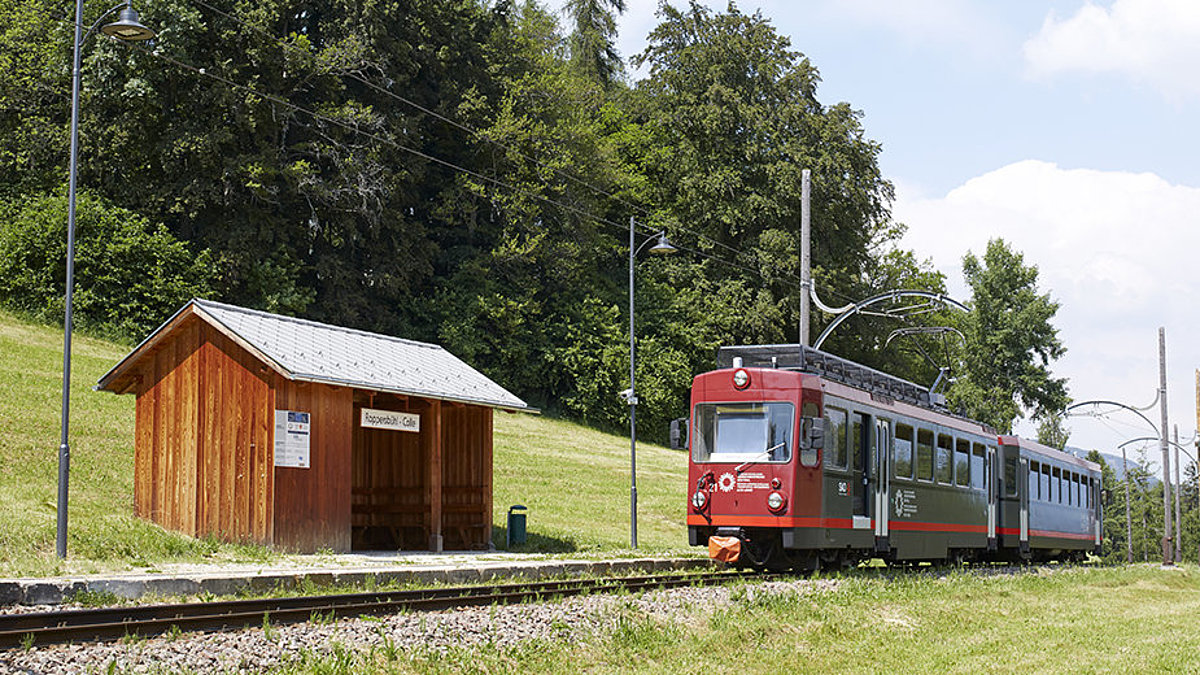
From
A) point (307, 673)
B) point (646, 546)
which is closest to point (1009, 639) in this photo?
point (307, 673)

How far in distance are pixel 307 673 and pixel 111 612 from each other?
3525mm

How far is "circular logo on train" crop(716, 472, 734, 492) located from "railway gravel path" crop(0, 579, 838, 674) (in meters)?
4.54

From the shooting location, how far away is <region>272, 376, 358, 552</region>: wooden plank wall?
831 inches

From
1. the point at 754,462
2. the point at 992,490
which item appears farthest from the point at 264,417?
the point at 992,490

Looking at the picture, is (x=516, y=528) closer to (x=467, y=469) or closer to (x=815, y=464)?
(x=467, y=469)

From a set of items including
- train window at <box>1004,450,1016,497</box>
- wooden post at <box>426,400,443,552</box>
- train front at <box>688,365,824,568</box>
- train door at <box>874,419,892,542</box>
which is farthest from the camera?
train window at <box>1004,450,1016,497</box>

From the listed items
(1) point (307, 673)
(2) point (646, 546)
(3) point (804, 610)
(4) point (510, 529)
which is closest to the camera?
(1) point (307, 673)

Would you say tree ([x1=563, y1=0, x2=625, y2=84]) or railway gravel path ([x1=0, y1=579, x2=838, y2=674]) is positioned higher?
tree ([x1=563, y1=0, x2=625, y2=84])

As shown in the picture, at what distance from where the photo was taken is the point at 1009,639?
14.7 metres

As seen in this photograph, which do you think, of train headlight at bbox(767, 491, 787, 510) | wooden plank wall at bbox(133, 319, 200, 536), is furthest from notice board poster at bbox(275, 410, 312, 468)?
train headlight at bbox(767, 491, 787, 510)

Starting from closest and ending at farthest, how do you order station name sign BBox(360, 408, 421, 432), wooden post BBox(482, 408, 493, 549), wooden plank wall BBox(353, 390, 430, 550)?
station name sign BBox(360, 408, 421, 432)
wooden plank wall BBox(353, 390, 430, 550)
wooden post BBox(482, 408, 493, 549)

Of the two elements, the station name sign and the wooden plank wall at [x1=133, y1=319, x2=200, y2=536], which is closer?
the wooden plank wall at [x1=133, y1=319, x2=200, y2=536]

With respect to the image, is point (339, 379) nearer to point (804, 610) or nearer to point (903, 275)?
point (804, 610)

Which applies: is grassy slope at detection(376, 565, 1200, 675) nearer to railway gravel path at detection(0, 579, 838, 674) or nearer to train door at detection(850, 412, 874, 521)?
railway gravel path at detection(0, 579, 838, 674)
